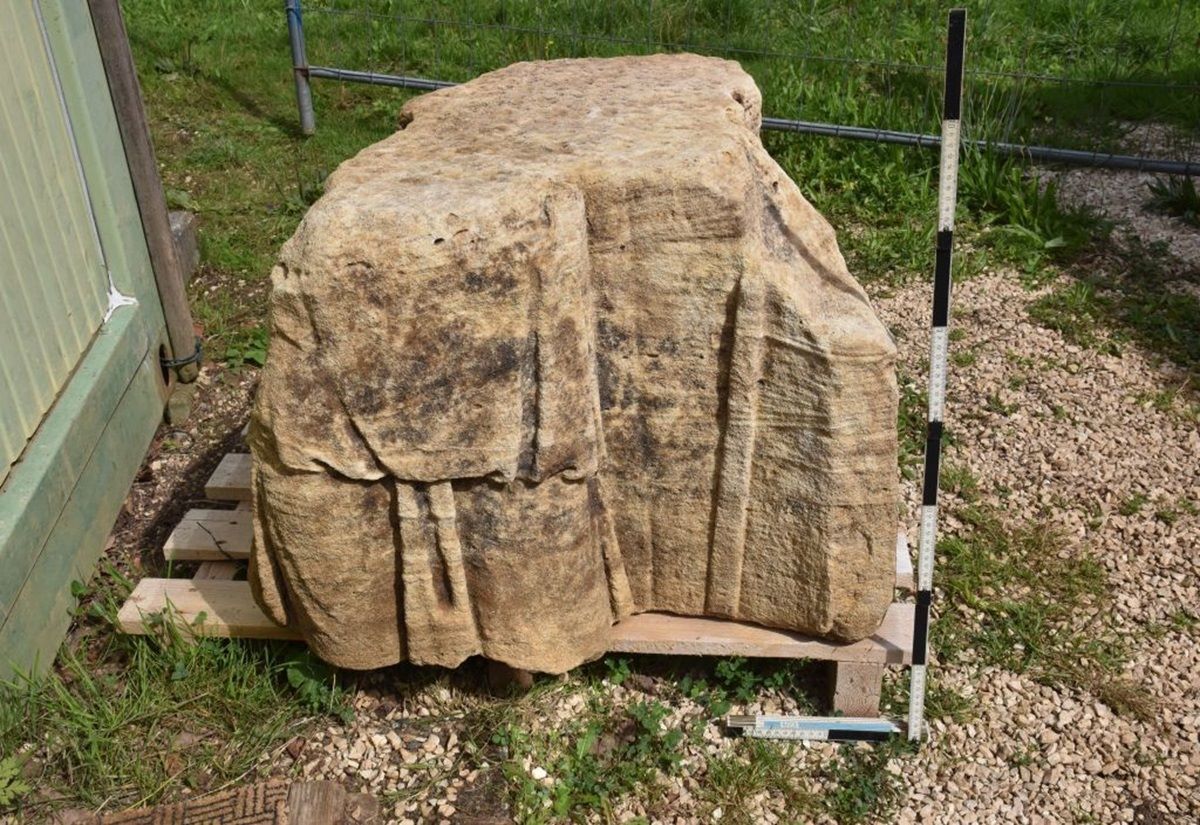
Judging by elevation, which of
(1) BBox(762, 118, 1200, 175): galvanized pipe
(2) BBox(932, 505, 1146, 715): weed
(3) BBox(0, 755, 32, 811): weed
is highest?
(1) BBox(762, 118, 1200, 175): galvanized pipe

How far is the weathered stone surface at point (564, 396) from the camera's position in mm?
2592

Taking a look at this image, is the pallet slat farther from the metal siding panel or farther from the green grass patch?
the metal siding panel

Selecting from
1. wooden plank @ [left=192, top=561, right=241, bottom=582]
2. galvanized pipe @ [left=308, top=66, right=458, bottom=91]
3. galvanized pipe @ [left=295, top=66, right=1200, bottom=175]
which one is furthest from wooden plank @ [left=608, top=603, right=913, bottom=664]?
galvanized pipe @ [left=308, top=66, right=458, bottom=91]

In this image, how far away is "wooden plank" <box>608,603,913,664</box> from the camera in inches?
125

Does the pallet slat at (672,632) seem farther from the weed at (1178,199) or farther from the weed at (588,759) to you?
the weed at (1178,199)

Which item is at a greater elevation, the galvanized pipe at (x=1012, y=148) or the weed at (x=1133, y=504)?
the galvanized pipe at (x=1012, y=148)

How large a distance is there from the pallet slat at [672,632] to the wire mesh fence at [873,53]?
9.70ft

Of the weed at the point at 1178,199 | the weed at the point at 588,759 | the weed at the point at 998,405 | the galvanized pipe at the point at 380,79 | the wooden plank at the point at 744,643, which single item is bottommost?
the weed at the point at 588,759

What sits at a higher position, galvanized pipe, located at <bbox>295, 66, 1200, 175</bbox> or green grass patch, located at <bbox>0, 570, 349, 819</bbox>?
galvanized pipe, located at <bbox>295, 66, 1200, 175</bbox>

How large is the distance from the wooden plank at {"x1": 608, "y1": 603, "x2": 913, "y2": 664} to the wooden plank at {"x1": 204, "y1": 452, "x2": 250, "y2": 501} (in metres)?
1.40

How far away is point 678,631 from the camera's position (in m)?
3.21

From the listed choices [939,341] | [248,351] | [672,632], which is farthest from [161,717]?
[939,341]

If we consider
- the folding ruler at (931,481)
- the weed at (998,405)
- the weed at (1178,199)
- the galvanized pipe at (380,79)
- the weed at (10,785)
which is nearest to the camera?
the folding ruler at (931,481)

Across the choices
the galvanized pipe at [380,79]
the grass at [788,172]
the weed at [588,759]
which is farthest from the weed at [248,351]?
the weed at [588,759]
